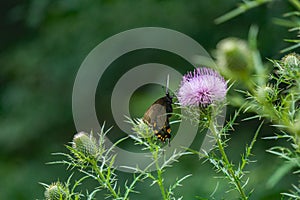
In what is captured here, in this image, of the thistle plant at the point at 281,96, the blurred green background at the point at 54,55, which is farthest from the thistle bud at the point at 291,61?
the blurred green background at the point at 54,55

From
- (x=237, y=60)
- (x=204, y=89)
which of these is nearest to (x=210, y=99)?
(x=204, y=89)

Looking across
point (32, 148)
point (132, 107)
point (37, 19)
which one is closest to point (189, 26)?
point (132, 107)

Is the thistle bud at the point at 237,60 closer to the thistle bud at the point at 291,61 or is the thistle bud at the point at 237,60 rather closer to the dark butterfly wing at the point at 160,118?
the thistle bud at the point at 291,61

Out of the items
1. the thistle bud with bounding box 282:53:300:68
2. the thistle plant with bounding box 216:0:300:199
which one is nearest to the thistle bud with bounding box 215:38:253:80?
the thistle plant with bounding box 216:0:300:199

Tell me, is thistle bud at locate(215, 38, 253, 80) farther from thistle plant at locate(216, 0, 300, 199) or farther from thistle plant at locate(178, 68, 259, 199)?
thistle plant at locate(178, 68, 259, 199)

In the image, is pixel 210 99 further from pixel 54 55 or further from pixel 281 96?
pixel 54 55
